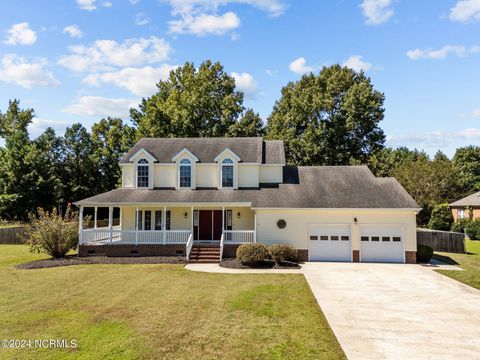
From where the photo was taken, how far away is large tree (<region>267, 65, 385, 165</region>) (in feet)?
128

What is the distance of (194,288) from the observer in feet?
45.5

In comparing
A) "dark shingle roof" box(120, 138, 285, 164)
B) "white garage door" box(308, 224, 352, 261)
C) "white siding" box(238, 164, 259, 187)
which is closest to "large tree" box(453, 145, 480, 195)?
"dark shingle roof" box(120, 138, 285, 164)

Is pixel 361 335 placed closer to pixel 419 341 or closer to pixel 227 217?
pixel 419 341

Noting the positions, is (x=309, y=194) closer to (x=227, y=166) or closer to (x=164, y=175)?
(x=227, y=166)

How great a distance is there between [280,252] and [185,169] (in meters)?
9.43

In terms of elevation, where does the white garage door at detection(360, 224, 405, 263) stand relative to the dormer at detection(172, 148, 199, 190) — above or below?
below

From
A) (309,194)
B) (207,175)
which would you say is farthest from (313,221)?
(207,175)

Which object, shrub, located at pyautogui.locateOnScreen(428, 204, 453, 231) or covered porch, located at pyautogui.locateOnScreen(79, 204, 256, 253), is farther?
shrub, located at pyautogui.locateOnScreen(428, 204, 453, 231)

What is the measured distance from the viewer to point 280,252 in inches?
754

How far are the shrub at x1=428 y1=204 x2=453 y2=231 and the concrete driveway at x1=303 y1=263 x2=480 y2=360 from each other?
21.2 metres

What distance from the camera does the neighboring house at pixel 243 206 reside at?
2080 cm

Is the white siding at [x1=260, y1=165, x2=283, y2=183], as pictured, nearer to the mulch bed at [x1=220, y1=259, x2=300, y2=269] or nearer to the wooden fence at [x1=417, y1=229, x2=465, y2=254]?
the mulch bed at [x1=220, y1=259, x2=300, y2=269]

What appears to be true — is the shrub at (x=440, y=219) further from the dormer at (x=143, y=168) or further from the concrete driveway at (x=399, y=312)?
the dormer at (x=143, y=168)

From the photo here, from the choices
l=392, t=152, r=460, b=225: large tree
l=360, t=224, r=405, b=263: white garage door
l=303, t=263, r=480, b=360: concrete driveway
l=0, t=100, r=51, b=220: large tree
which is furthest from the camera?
l=0, t=100, r=51, b=220: large tree
